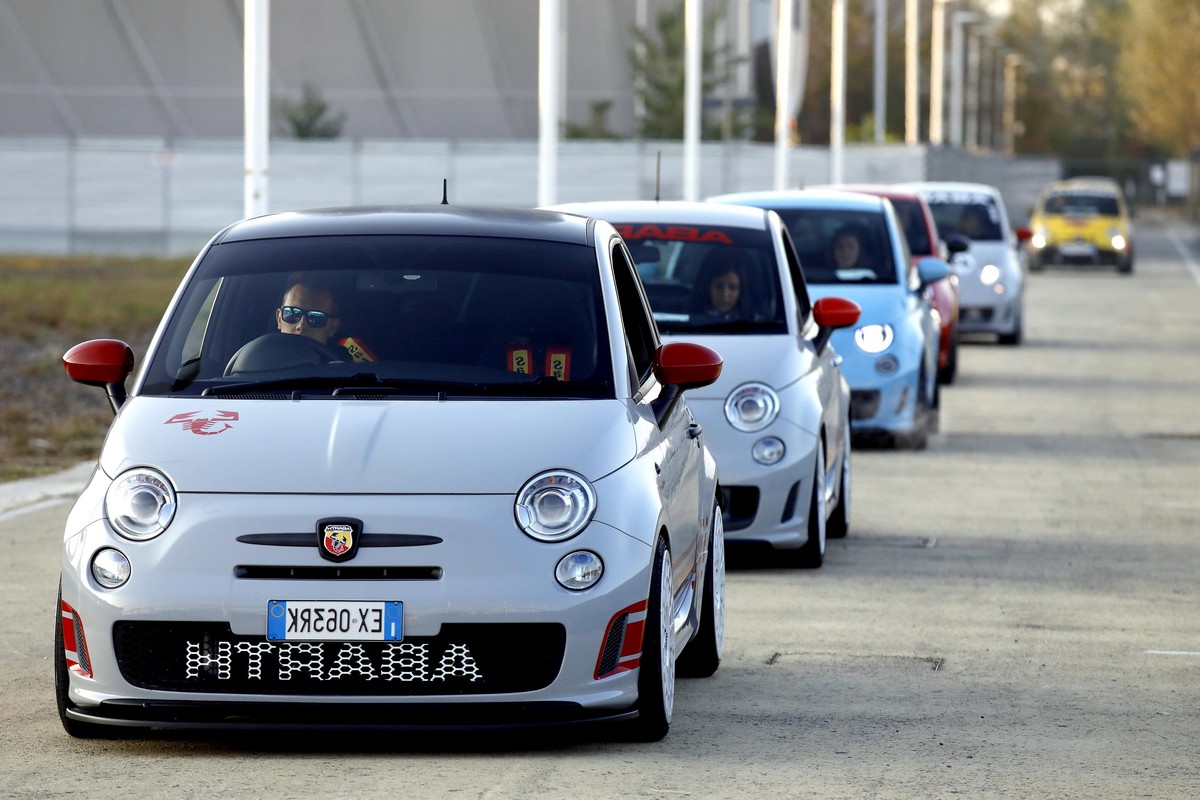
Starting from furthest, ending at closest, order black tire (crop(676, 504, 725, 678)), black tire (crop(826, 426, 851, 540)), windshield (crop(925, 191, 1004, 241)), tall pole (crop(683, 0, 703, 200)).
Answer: tall pole (crop(683, 0, 703, 200))
windshield (crop(925, 191, 1004, 241))
black tire (crop(826, 426, 851, 540))
black tire (crop(676, 504, 725, 678))

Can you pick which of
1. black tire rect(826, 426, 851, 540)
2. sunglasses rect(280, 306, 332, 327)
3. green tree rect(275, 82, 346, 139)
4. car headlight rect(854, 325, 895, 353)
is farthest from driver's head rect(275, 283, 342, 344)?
green tree rect(275, 82, 346, 139)

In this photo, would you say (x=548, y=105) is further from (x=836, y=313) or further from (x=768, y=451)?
(x=768, y=451)

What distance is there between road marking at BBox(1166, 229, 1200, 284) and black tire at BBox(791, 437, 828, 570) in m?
36.8

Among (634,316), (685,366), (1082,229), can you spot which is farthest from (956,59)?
(685,366)

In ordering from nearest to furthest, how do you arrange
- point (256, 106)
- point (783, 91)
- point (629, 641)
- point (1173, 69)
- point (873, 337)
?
1. point (629, 641)
2. point (873, 337)
3. point (256, 106)
4. point (783, 91)
5. point (1173, 69)

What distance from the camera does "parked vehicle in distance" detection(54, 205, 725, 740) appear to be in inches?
235

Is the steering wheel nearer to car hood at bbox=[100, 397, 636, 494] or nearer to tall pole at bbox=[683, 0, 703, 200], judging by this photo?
car hood at bbox=[100, 397, 636, 494]

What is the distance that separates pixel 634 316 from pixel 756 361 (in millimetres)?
3086

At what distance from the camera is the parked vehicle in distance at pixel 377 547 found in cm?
596

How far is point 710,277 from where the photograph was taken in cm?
1093

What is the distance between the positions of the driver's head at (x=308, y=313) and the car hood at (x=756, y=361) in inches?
134

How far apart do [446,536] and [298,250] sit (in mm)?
1426

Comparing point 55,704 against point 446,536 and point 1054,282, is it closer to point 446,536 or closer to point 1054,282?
point 446,536

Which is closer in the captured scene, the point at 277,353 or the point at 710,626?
the point at 277,353
